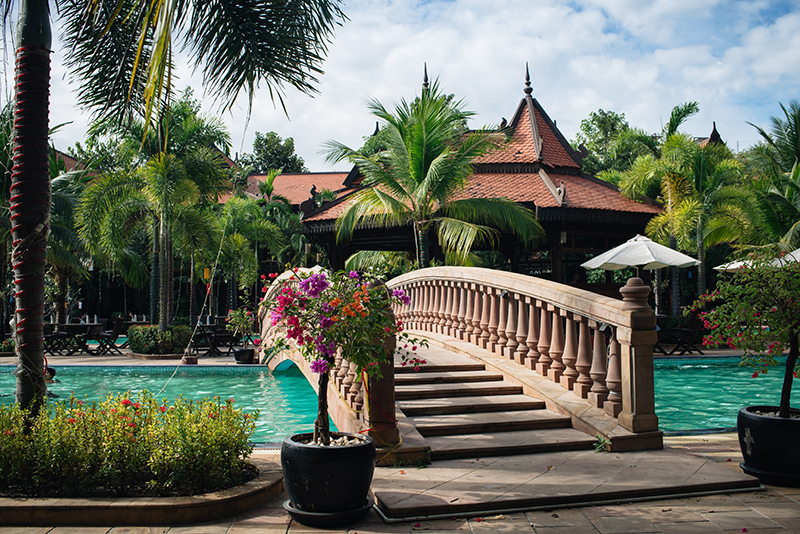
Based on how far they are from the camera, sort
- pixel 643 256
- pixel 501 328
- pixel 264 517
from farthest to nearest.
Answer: pixel 643 256 < pixel 501 328 < pixel 264 517

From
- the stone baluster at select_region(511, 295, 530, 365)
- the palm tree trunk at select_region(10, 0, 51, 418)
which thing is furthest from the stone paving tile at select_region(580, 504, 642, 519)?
the palm tree trunk at select_region(10, 0, 51, 418)

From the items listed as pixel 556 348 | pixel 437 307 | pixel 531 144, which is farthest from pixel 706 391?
pixel 531 144

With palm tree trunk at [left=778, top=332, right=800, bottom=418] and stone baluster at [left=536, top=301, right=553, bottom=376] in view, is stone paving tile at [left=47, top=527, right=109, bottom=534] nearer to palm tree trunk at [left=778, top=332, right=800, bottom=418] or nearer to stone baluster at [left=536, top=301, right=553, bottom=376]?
stone baluster at [left=536, top=301, right=553, bottom=376]

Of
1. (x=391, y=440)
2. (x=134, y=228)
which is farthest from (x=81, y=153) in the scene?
(x=391, y=440)

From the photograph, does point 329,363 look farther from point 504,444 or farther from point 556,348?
point 556,348

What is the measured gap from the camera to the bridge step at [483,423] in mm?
6652

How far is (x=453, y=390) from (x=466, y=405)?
0.54m

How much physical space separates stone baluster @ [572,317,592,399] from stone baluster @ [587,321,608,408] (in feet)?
0.58

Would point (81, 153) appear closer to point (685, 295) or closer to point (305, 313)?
point (685, 295)

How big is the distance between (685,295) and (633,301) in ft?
80.6

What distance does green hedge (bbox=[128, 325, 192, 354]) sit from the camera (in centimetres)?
1952

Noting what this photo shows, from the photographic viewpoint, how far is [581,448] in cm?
630

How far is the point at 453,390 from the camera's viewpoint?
25.5 feet

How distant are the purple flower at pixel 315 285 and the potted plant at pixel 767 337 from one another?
326cm
